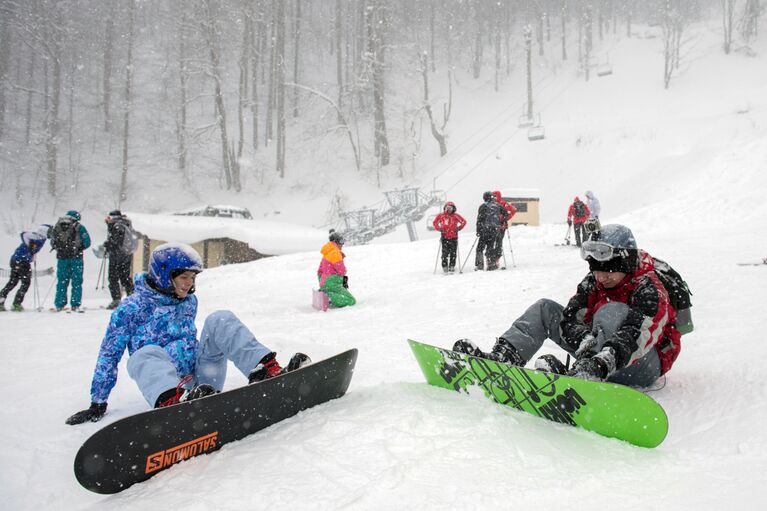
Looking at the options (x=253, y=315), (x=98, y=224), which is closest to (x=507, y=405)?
(x=253, y=315)

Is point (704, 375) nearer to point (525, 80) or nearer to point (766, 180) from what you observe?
point (766, 180)

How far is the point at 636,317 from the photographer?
2658 millimetres

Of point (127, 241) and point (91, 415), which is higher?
point (127, 241)

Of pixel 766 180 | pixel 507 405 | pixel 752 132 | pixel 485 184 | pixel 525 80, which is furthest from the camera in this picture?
pixel 525 80

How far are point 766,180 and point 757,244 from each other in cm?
862

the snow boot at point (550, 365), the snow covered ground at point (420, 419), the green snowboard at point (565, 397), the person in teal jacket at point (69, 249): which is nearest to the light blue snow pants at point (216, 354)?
the snow covered ground at point (420, 419)

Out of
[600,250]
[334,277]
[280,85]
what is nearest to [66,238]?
[334,277]

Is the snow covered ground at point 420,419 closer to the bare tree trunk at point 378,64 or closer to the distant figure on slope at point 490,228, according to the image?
the distant figure on slope at point 490,228

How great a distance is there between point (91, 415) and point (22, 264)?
751cm

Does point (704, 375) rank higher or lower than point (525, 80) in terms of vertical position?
lower

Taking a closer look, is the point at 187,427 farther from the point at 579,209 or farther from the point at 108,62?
the point at 108,62

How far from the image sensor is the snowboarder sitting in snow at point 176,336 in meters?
2.93

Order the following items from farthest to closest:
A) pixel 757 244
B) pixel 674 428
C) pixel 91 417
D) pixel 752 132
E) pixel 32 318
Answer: pixel 752 132
pixel 757 244
pixel 32 318
pixel 91 417
pixel 674 428

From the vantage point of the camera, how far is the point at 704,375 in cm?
335
